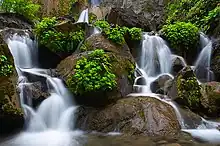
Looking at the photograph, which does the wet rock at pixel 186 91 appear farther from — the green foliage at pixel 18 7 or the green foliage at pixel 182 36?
the green foliage at pixel 18 7

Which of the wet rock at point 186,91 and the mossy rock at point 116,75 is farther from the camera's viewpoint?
the wet rock at point 186,91

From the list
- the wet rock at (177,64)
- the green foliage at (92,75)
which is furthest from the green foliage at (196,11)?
the green foliage at (92,75)

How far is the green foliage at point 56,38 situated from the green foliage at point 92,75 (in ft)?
6.01

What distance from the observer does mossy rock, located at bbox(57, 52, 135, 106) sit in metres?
6.70

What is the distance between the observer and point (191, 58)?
10.3m

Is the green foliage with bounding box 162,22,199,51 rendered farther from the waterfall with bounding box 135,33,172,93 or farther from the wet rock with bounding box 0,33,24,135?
the wet rock with bounding box 0,33,24,135

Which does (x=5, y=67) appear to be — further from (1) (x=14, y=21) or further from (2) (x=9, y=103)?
(1) (x=14, y=21)

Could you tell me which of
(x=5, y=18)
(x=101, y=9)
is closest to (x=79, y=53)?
(x=5, y=18)

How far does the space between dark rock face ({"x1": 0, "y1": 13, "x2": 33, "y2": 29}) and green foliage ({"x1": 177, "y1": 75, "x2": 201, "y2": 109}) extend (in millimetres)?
8008

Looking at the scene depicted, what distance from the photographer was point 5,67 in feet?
19.0

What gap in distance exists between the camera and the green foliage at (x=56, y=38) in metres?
8.79

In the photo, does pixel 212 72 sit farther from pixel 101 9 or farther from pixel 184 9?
pixel 101 9

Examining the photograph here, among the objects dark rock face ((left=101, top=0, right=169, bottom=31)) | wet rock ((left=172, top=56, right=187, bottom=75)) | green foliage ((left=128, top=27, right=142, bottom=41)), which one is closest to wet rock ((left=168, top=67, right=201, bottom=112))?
wet rock ((left=172, top=56, right=187, bottom=75))

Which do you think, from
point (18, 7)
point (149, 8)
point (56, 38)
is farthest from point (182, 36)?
point (18, 7)
